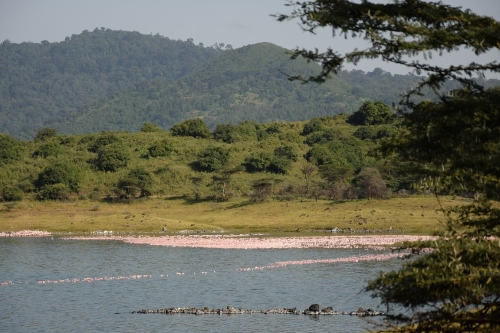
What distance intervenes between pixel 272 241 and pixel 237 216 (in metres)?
17.4

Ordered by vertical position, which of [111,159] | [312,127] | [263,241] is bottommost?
[263,241]

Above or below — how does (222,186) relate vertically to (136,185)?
below

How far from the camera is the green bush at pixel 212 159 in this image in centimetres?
8862

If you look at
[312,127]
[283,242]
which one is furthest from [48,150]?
[283,242]

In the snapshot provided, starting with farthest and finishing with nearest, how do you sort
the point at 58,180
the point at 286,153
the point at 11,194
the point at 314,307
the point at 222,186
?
the point at 286,153 → the point at 58,180 → the point at 222,186 → the point at 11,194 → the point at 314,307

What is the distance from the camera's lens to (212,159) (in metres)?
89.1

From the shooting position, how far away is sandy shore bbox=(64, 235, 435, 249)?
4446 cm

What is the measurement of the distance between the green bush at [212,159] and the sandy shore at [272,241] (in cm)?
3569

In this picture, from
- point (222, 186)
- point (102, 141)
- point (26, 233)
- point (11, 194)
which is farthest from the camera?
point (102, 141)

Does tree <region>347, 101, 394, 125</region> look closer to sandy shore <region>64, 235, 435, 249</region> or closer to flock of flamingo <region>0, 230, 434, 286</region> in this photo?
flock of flamingo <region>0, 230, 434, 286</region>

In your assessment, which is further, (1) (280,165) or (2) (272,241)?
(1) (280,165)

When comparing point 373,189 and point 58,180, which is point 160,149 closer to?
point 58,180

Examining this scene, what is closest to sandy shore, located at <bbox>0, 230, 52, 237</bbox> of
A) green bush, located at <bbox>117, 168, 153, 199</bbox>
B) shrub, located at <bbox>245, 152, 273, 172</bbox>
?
green bush, located at <bbox>117, 168, 153, 199</bbox>

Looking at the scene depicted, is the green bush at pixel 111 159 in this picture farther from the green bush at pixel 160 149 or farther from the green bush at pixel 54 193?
the green bush at pixel 54 193
